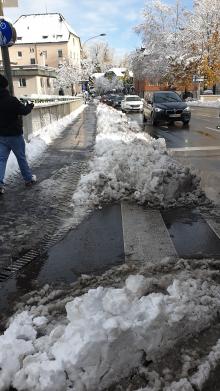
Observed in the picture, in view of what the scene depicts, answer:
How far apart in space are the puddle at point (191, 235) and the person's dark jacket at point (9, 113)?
3.05 metres

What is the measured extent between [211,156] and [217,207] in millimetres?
4771

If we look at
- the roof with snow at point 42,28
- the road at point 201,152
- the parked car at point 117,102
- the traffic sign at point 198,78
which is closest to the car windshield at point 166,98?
the road at point 201,152

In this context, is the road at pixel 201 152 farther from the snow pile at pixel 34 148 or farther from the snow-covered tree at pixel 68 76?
the snow-covered tree at pixel 68 76

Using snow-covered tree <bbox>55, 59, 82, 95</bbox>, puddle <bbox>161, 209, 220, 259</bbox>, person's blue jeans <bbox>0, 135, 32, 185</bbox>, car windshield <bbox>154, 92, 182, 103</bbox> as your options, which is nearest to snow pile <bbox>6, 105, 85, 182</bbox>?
person's blue jeans <bbox>0, 135, 32, 185</bbox>

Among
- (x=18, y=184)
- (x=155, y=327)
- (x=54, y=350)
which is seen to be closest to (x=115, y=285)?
(x=155, y=327)

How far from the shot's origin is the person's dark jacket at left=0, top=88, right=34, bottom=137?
716cm

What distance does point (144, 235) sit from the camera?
5.17 metres

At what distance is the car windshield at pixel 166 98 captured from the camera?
20688 millimetres

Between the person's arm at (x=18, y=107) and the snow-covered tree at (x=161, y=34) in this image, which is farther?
the snow-covered tree at (x=161, y=34)

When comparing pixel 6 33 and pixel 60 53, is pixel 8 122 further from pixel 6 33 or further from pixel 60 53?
pixel 60 53

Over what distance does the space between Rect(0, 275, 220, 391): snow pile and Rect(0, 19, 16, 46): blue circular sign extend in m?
7.40

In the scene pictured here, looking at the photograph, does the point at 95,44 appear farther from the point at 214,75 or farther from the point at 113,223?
the point at 113,223

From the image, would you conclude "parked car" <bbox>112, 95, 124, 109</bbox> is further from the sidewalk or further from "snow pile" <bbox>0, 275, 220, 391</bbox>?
"snow pile" <bbox>0, 275, 220, 391</bbox>

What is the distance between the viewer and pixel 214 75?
5359cm
